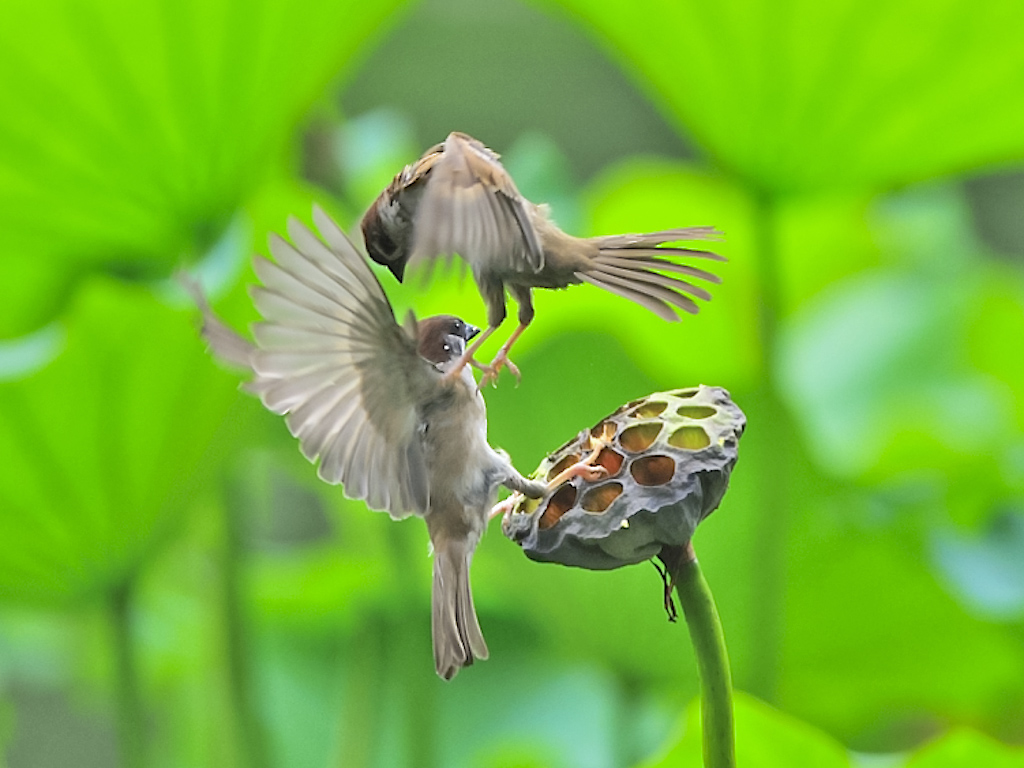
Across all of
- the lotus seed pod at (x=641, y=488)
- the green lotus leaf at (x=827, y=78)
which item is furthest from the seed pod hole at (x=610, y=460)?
the green lotus leaf at (x=827, y=78)

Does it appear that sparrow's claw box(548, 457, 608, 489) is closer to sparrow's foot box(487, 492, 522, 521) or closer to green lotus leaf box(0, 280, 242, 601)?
sparrow's foot box(487, 492, 522, 521)

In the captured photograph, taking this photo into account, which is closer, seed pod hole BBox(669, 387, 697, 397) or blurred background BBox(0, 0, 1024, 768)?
seed pod hole BBox(669, 387, 697, 397)

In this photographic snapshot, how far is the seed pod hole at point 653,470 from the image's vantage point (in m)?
0.17

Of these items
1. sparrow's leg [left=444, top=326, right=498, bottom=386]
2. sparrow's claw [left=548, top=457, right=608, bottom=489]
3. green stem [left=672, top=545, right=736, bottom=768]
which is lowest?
green stem [left=672, top=545, right=736, bottom=768]

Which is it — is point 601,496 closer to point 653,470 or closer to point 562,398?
point 653,470

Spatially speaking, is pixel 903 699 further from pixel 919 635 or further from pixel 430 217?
pixel 430 217

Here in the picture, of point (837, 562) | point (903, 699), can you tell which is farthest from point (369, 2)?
point (903, 699)

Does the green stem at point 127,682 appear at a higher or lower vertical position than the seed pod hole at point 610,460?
higher

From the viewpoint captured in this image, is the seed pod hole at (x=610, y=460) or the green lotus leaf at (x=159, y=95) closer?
the seed pod hole at (x=610, y=460)

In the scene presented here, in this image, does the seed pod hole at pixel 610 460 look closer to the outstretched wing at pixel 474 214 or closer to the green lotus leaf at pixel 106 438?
the outstretched wing at pixel 474 214

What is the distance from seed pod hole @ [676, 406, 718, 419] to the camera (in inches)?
6.8

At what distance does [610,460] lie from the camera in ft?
0.56

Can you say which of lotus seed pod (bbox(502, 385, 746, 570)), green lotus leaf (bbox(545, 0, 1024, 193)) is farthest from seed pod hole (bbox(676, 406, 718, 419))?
green lotus leaf (bbox(545, 0, 1024, 193))

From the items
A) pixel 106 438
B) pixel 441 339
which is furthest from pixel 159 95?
pixel 441 339
